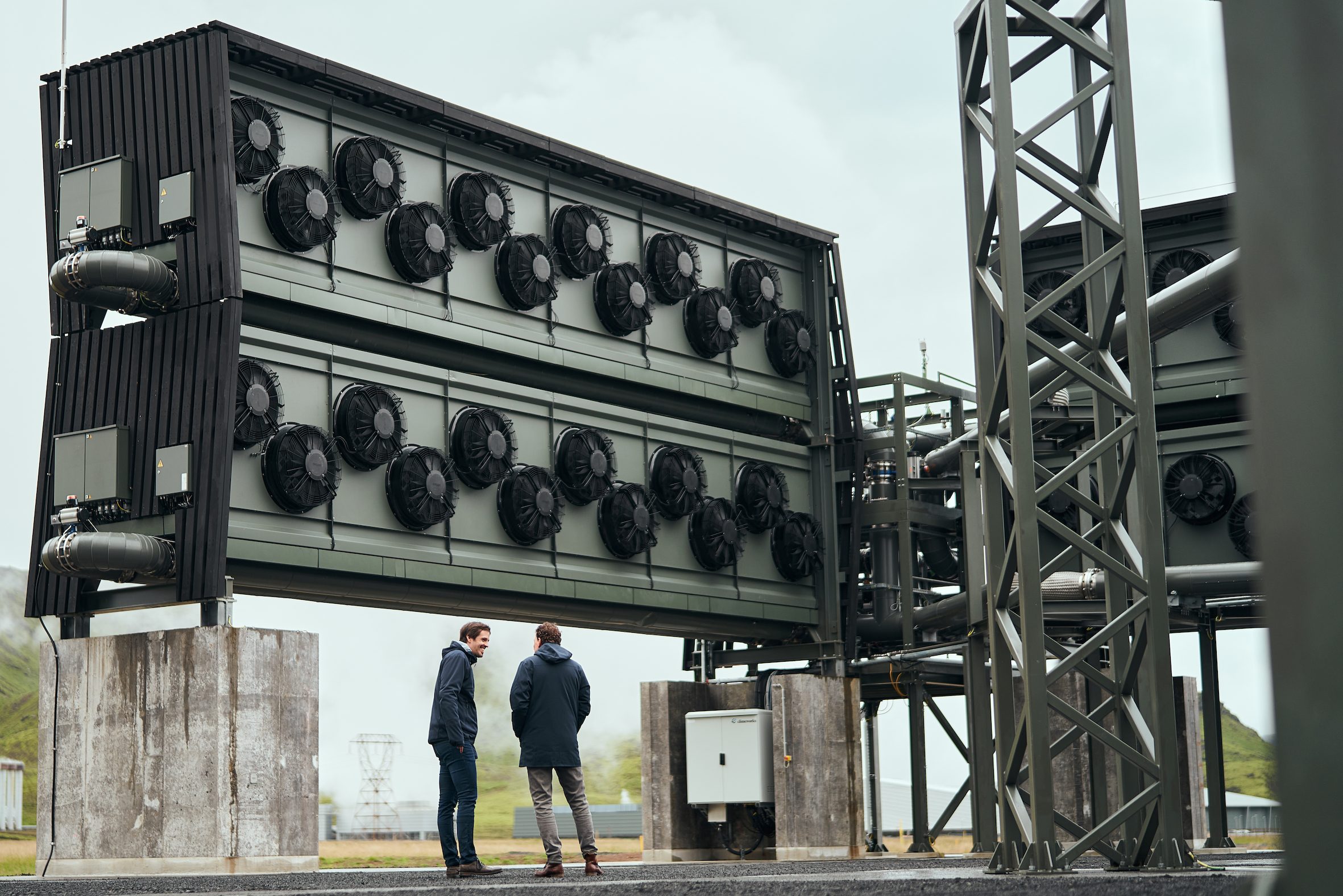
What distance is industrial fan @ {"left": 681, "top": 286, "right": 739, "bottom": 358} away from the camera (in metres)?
26.2

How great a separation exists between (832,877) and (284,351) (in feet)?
43.1

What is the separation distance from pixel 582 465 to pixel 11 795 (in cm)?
9157

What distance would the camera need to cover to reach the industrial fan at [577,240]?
2420 centimetres

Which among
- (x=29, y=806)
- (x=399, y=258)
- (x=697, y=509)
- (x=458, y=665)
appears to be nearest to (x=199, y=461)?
(x=399, y=258)

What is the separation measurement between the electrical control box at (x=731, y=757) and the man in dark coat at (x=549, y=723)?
12402 mm

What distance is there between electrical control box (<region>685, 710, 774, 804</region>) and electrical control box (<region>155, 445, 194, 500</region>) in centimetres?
1046

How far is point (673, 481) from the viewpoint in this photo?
83.1 feet

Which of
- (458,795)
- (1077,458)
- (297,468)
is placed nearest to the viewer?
(1077,458)

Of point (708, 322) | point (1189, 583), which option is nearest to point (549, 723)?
point (1189, 583)

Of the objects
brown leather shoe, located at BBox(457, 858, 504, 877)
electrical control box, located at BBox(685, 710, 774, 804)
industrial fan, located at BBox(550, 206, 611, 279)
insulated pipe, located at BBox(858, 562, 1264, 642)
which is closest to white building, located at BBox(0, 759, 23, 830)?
electrical control box, located at BBox(685, 710, 774, 804)

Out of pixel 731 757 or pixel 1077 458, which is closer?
pixel 1077 458

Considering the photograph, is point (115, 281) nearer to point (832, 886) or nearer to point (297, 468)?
point (297, 468)

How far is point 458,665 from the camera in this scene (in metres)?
13.4

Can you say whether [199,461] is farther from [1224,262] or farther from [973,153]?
[1224,262]
